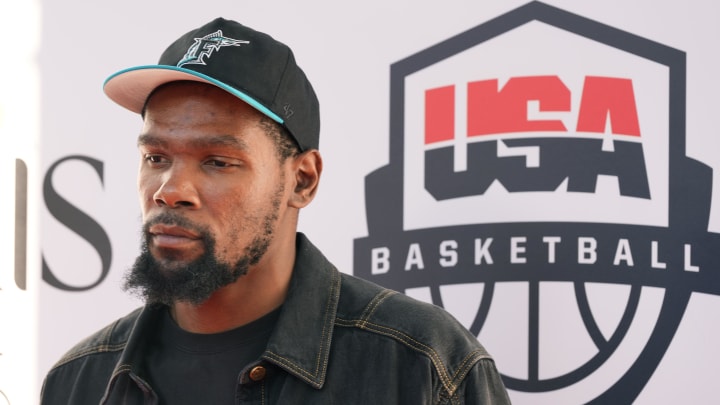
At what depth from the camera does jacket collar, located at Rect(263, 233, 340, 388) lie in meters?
1.47

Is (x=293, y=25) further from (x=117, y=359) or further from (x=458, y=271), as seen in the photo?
(x=117, y=359)

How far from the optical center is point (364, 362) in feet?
4.89

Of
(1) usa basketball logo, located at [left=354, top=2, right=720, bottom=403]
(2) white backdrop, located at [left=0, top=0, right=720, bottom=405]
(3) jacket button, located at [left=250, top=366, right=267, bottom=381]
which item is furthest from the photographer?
(2) white backdrop, located at [left=0, top=0, right=720, bottom=405]

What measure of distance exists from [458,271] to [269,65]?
671 mm

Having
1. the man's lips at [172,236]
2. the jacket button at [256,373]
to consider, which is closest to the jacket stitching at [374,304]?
the jacket button at [256,373]

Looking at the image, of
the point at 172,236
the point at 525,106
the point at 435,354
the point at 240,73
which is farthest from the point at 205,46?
the point at 525,106

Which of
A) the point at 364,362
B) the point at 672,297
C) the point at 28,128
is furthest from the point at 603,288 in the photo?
the point at 28,128

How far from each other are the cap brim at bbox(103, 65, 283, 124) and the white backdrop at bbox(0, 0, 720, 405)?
57cm

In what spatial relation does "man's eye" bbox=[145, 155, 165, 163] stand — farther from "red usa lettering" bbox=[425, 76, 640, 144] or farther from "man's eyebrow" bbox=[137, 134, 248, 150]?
"red usa lettering" bbox=[425, 76, 640, 144]

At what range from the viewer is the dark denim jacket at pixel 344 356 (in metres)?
1.46

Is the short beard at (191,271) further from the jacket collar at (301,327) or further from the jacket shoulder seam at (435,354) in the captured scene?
the jacket shoulder seam at (435,354)

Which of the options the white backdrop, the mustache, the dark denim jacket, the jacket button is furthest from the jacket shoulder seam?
the white backdrop

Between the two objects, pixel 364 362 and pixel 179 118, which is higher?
pixel 179 118

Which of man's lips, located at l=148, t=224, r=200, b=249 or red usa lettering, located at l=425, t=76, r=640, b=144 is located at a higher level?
red usa lettering, located at l=425, t=76, r=640, b=144
